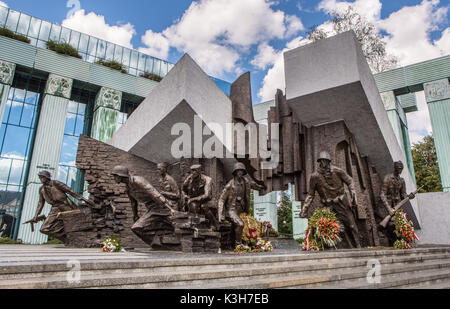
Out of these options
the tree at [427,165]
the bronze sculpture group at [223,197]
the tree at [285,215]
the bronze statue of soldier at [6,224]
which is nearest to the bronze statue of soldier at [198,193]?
the bronze sculpture group at [223,197]

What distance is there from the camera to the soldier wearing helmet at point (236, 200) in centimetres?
743

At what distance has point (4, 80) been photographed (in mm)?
18047

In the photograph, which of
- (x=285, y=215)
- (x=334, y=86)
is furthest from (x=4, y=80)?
(x=285, y=215)

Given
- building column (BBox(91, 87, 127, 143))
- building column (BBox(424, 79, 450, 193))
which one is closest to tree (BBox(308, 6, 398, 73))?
building column (BBox(424, 79, 450, 193))

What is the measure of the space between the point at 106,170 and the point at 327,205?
7.59 m

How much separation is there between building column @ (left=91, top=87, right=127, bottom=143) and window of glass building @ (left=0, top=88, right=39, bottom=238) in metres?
4.48

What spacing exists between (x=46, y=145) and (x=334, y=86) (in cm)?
1707

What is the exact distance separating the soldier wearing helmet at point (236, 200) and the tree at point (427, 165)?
21.0m

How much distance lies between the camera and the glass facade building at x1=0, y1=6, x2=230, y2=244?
59.9 ft

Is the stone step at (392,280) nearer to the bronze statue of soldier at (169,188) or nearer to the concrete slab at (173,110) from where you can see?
the bronze statue of soldier at (169,188)

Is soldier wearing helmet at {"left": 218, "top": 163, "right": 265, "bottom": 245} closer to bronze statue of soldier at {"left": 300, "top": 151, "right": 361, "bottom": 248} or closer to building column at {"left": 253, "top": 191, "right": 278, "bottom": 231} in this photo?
bronze statue of soldier at {"left": 300, "top": 151, "right": 361, "bottom": 248}

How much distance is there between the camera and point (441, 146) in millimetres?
17094
